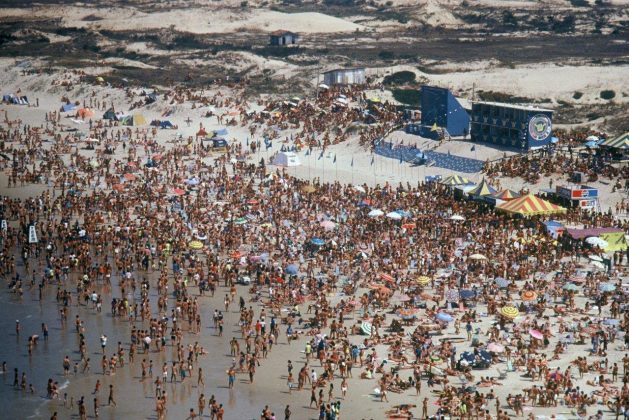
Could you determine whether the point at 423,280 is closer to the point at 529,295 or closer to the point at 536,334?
the point at 529,295

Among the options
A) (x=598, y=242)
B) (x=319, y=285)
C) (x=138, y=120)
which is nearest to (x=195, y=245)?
(x=319, y=285)

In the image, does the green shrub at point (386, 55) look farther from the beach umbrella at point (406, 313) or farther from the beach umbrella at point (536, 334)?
the beach umbrella at point (536, 334)

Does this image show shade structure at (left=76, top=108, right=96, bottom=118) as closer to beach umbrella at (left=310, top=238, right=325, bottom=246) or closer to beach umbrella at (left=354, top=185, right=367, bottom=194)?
beach umbrella at (left=354, top=185, right=367, bottom=194)

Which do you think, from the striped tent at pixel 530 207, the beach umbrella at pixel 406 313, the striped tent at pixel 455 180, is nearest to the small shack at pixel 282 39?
the striped tent at pixel 455 180

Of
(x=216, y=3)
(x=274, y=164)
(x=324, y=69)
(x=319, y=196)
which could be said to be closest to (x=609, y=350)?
(x=319, y=196)

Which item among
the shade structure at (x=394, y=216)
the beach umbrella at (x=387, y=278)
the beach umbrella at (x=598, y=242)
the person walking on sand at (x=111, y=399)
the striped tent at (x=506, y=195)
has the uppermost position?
the striped tent at (x=506, y=195)

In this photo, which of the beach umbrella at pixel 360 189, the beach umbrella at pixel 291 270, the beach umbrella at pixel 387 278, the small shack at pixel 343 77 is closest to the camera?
the beach umbrella at pixel 387 278
